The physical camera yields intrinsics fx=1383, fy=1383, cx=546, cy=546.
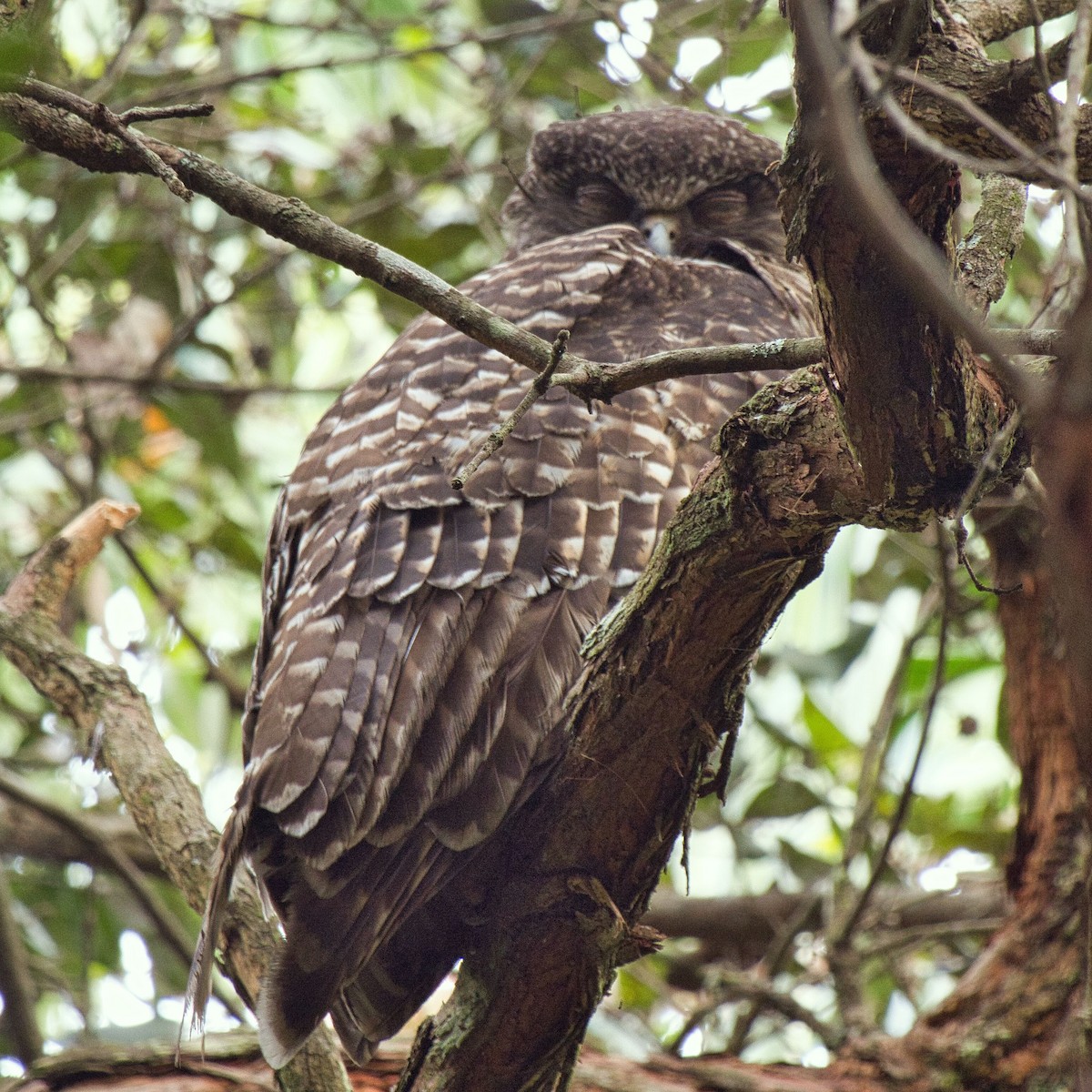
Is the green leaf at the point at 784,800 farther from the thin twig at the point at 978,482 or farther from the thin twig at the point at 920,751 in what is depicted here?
the thin twig at the point at 978,482

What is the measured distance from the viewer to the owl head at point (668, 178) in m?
3.95

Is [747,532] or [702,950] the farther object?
[702,950]

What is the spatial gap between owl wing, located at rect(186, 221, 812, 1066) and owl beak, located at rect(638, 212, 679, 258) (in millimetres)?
692

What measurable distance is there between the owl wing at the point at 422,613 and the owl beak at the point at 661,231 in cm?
69

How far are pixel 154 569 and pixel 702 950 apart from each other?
2.66 meters

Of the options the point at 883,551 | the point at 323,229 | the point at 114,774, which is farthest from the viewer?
the point at 883,551

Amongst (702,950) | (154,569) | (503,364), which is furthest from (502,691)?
(154,569)

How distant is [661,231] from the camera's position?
150 inches

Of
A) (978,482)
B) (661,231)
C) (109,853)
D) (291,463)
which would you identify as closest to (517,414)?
(978,482)

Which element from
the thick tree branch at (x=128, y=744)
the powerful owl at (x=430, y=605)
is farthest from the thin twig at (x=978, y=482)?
the thick tree branch at (x=128, y=744)

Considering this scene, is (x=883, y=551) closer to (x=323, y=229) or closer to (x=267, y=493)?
(x=267, y=493)

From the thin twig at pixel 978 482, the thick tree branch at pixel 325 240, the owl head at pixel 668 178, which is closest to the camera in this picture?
the thin twig at pixel 978 482

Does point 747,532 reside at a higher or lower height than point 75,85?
lower

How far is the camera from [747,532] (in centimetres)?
185
